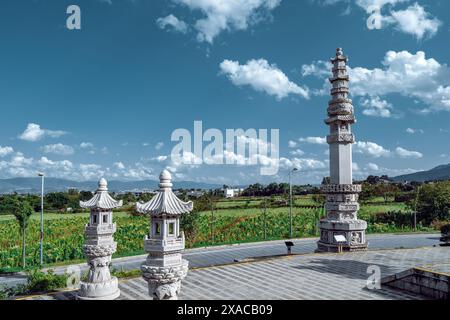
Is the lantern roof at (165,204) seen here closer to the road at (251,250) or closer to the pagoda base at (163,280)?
the pagoda base at (163,280)

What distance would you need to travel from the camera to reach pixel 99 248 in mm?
11188

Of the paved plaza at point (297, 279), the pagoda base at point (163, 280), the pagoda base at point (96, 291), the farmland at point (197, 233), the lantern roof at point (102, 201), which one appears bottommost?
the farmland at point (197, 233)

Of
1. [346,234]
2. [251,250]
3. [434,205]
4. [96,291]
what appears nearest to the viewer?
[96,291]

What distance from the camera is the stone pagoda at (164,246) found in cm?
842

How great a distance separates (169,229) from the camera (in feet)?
29.2

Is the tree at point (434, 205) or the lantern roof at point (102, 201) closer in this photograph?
the lantern roof at point (102, 201)

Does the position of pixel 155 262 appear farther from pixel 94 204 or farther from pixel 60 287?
pixel 60 287

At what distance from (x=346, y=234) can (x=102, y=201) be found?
13.4 meters

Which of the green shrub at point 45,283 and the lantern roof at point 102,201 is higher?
the lantern roof at point 102,201

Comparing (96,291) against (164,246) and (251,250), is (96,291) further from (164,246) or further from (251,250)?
(251,250)

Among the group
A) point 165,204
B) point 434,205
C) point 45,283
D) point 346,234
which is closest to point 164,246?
point 165,204

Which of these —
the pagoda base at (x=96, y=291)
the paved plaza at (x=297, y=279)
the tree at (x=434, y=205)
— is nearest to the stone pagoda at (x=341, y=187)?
the paved plaza at (x=297, y=279)
